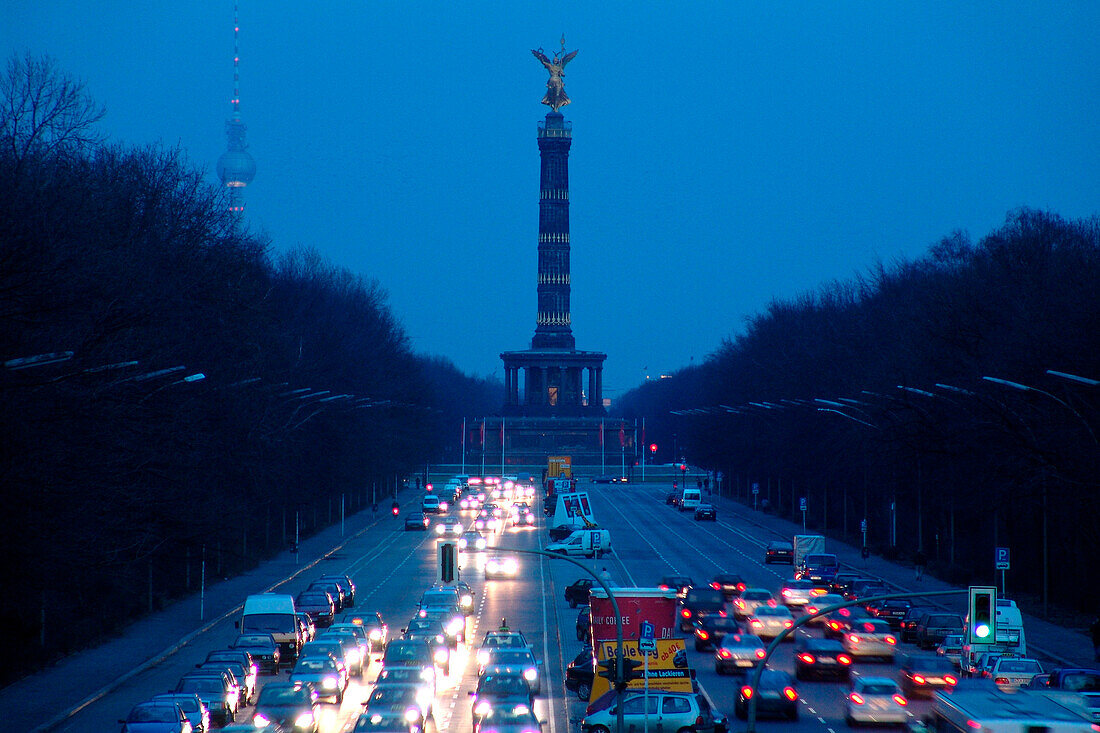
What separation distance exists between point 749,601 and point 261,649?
14576 millimetres

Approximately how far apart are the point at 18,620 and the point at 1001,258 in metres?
51.2

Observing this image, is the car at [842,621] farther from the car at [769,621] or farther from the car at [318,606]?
the car at [318,606]

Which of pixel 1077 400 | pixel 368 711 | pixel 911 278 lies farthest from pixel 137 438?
pixel 911 278

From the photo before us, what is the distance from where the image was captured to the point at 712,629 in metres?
40.4

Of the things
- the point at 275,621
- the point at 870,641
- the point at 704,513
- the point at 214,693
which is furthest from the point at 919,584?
the point at 704,513

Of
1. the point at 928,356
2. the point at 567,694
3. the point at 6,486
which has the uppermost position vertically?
the point at 928,356

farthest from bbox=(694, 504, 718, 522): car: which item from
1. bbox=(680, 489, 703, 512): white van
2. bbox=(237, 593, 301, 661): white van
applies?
bbox=(237, 593, 301, 661): white van

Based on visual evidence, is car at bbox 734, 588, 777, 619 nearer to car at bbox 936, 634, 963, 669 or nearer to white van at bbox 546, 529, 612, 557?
car at bbox 936, 634, 963, 669

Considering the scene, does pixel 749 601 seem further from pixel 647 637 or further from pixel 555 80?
pixel 555 80

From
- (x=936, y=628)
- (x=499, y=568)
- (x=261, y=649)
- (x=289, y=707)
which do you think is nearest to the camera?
(x=289, y=707)

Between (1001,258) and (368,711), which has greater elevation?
(1001,258)

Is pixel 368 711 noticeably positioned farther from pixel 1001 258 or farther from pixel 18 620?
pixel 1001 258

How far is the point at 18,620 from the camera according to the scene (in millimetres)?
34875

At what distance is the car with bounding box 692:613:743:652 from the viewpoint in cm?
3983
